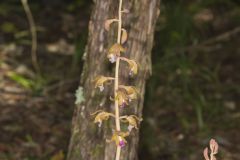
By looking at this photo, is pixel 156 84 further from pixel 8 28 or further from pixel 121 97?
pixel 121 97

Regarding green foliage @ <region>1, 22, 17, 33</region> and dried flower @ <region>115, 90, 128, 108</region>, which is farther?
green foliage @ <region>1, 22, 17, 33</region>

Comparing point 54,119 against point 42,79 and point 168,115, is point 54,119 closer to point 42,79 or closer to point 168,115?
point 42,79

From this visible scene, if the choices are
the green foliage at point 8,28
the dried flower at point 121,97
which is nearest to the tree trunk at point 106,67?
→ the dried flower at point 121,97

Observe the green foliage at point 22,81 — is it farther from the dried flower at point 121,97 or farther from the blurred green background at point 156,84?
the dried flower at point 121,97

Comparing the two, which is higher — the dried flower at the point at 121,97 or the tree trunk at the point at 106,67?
the tree trunk at the point at 106,67

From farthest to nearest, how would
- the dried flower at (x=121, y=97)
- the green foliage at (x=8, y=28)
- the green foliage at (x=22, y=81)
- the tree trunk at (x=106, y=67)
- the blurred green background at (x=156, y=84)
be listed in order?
the green foliage at (x=8, y=28)
the green foliage at (x=22, y=81)
the blurred green background at (x=156, y=84)
the tree trunk at (x=106, y=67)
the dried flower at (x=121, y=97)

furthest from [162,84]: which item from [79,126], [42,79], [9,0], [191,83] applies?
[79,126]

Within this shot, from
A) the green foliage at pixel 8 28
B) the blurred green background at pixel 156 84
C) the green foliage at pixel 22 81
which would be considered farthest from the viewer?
the green foliage at pixel 8 28

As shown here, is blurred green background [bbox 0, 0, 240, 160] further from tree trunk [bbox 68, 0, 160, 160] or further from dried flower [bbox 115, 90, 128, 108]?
dried flower [bbox 115, 90, 128, 108]

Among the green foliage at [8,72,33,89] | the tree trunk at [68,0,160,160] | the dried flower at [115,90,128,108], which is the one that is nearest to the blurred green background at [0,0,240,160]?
the green foliage at [8,72,33,89]
